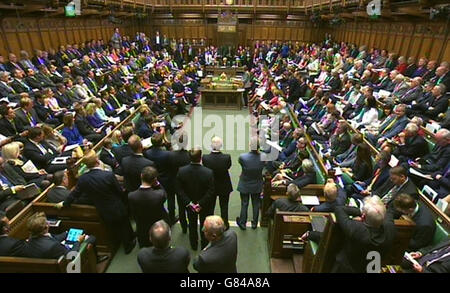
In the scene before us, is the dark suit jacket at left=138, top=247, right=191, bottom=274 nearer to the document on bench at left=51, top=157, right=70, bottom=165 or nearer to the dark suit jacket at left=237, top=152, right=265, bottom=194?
the dark suit jacket at left=237, top=152, right=265, bottom=194

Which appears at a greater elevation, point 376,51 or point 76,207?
point 376,51

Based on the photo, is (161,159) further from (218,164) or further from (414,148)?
(414,148)

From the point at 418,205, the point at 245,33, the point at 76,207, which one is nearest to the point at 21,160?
the point at 76,207

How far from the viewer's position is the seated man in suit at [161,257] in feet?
7.65

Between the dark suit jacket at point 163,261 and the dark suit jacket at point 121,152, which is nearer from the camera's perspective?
the dark suit jacket at point 163,261

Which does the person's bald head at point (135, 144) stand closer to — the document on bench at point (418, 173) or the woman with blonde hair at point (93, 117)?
the woman with blonde hair at point (93, 117)

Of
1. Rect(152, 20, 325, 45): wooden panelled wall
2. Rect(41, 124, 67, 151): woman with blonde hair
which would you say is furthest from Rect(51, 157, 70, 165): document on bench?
Rect(152, 20, 325, 45): wooden panelled wall

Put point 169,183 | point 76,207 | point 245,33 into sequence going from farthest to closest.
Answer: point 245,33 → point 169,183 → point 76,207

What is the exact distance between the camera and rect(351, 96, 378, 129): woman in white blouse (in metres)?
6.52

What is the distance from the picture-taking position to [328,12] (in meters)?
15.5

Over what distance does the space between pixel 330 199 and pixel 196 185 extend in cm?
163

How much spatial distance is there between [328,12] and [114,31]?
11.8 meters

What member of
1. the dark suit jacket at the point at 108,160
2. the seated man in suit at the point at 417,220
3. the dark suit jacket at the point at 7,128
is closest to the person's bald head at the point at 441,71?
the seated man in suit at the point at 417,220
